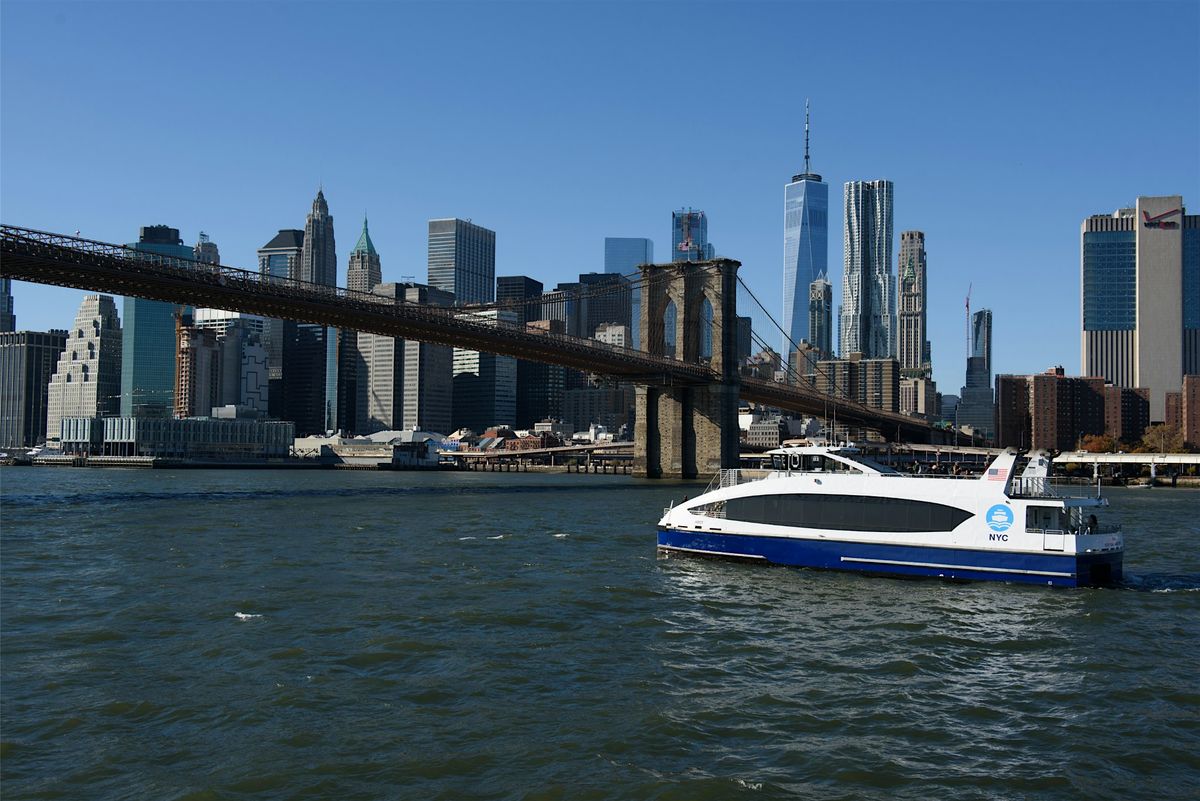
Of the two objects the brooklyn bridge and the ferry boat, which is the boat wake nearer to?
the ferry boat

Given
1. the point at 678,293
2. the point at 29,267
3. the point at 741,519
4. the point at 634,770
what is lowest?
the point at 634,770

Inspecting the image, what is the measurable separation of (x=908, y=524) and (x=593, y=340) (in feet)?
211

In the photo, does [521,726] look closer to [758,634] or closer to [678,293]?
[758,634]

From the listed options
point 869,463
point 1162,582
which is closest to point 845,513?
point 869,463

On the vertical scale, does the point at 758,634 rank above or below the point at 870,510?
below

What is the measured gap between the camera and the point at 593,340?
8700 centimetres

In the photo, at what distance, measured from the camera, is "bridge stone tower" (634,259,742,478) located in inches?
3516

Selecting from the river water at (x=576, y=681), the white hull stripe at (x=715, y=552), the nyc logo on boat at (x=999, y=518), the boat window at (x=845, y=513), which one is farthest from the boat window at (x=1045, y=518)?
the white hull stripe at (x=715, y=552)

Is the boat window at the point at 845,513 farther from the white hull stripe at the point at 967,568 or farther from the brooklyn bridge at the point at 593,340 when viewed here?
the brooklyn bridge at the point at 593,340

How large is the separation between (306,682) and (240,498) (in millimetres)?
41674

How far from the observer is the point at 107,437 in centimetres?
15138

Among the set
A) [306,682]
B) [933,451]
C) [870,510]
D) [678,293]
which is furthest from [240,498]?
[933,451]

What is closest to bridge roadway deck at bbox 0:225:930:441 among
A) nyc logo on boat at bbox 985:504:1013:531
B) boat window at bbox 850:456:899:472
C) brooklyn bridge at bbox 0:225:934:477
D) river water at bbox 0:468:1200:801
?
brooklyn bridge at bbox 0:225:934:477

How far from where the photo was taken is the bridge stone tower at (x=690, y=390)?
89312 mm
